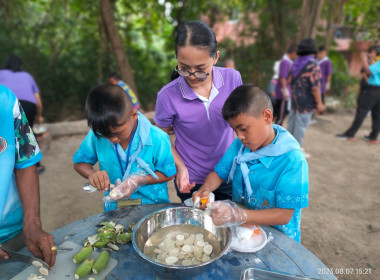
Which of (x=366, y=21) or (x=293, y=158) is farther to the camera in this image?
(x=366, y=21)

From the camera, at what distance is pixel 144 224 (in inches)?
57.2

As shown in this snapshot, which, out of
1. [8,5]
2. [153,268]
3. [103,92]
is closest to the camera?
[153,268]

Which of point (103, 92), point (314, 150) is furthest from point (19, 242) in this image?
point (314, 150)

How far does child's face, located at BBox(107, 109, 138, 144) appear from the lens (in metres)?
1.57

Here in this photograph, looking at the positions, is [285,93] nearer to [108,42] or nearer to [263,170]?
[263,170]

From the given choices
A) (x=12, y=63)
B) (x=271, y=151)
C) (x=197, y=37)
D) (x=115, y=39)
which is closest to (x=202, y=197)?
(x=271, y=151)

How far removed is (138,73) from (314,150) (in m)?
5.91

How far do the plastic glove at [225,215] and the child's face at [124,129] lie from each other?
672 millimetres

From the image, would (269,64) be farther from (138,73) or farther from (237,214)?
(237,214)

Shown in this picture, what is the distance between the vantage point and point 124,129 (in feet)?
5.30

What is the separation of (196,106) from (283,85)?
406cm

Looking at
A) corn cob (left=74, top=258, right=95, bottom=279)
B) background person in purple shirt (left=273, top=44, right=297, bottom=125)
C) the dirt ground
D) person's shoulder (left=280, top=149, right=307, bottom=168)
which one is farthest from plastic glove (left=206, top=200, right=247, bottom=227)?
background person in purple shirt (left=273, top=44, right=297, bottom=125)

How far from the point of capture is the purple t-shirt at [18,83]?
4.28 meters

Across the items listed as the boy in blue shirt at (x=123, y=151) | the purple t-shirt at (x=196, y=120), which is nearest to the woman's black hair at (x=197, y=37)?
the purple t-shirt at (x=196, y=120)
